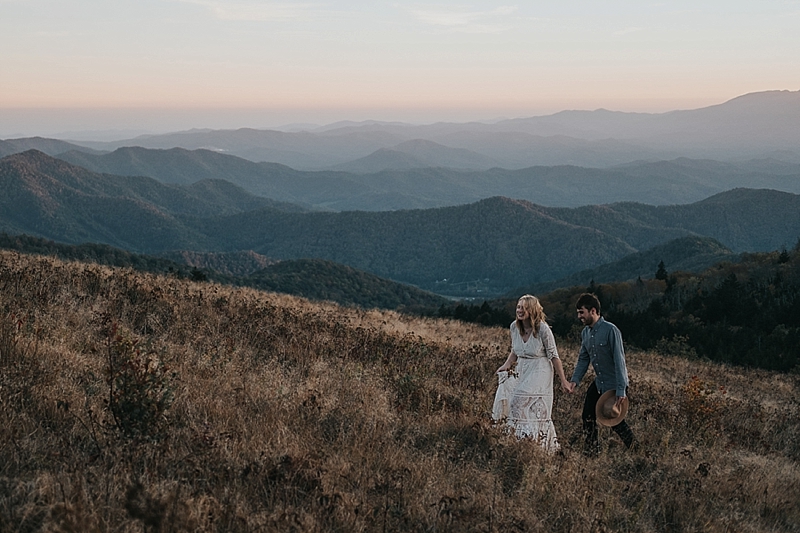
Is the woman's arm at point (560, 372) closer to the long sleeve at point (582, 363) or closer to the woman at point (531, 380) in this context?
the woman at point (531, 380)

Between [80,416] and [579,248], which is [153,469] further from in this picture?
[579,248]

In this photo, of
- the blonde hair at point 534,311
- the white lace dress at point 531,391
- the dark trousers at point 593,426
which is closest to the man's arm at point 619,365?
the dark trousers at point 593,426

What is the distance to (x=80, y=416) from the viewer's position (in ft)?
14.1

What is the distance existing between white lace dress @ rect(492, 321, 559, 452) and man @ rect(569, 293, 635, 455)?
426mm

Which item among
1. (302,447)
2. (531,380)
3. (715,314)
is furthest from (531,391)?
(715,314)

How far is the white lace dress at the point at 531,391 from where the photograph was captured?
19.2ft

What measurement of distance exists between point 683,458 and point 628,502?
1.63 metres

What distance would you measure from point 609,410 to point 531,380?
Result: 986 millimetres

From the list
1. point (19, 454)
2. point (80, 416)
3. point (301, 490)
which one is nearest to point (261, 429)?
point (301, 490)

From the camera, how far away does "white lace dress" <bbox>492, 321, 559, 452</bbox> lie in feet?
19.2

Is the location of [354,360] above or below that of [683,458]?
above

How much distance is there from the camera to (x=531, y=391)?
589cm

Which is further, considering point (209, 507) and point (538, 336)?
point (538, 336)

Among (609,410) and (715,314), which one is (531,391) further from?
(715,314)
